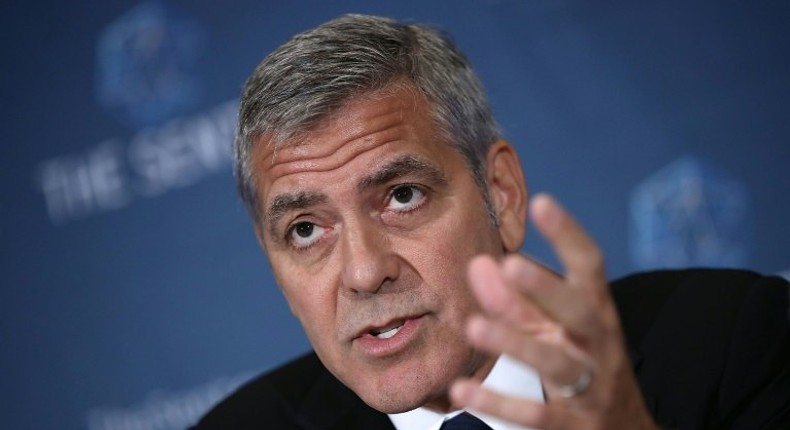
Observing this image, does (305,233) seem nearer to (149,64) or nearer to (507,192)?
(507,192)

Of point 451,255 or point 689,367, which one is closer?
point 451,255

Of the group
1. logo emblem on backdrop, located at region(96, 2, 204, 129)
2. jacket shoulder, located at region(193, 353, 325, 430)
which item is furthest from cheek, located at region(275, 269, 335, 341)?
logo emblem on backdrop, located at region(96, 2, 204, 129)

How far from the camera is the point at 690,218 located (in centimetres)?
287

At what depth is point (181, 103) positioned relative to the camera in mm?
3641

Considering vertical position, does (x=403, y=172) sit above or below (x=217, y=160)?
below

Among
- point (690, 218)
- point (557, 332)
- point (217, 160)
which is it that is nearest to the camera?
point (557, 332)

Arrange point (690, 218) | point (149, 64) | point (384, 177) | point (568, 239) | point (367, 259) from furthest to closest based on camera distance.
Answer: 1. point (149, 64)
2. point (690, 218)
3. point (384, 177)
4. point (367, 259)
5. point (568, 239)

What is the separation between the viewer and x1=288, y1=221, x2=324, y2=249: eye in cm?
207

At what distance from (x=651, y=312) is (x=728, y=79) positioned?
779 mm

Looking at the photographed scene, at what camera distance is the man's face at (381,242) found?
1945mm

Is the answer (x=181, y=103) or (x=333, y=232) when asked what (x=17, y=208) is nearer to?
(x=181, y=103)

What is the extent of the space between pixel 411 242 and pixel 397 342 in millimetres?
194

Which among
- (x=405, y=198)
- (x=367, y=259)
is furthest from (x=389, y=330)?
(x=405, y=198)

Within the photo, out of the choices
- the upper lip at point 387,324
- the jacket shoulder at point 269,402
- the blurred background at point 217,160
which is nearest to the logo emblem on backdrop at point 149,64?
the blurred background at point 217,160
